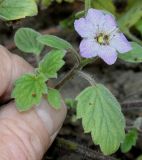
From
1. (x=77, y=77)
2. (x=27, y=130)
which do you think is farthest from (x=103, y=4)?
(x=27, y=130)

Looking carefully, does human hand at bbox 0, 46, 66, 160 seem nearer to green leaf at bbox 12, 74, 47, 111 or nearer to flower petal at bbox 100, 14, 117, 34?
green leaf at bbox 12, 74, 47, 111

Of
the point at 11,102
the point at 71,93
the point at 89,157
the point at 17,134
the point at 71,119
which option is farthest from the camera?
the point at 71,93

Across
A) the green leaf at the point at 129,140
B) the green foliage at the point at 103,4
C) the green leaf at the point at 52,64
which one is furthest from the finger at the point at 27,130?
the green foliage at the point at 103,4

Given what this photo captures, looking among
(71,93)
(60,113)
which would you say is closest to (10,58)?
(60,113)

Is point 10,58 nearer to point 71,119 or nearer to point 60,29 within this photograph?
point 71,119

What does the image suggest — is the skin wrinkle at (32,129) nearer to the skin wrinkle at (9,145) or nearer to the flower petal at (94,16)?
the skin wrinkle at (9,145)

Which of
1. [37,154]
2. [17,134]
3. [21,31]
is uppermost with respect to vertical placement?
[21,31]

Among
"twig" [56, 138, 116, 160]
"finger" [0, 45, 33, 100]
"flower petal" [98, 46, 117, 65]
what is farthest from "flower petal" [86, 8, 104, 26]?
"twig" [56, 138, 116, 160]
